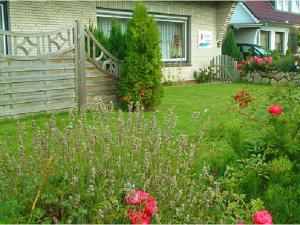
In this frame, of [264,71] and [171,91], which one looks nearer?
[171,91]

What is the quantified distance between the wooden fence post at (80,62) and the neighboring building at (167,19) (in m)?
2.76

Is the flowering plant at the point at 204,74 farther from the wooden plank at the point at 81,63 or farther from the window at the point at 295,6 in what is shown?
the window at the point at 295,6

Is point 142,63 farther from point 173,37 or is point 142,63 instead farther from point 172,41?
point 173,37

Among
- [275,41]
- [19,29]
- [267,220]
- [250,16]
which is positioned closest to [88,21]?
[19,29]

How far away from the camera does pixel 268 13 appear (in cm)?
2889

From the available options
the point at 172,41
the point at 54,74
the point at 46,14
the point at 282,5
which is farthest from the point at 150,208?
the point at 282,5

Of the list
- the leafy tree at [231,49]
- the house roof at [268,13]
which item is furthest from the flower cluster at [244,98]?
the house roof at [268,13]

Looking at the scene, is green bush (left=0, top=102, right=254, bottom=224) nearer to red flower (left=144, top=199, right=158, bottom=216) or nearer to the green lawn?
red flower (left=144, top=199, right=158, bottom=216)

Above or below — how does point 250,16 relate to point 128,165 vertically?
above

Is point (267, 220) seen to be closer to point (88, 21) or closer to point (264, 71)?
point (88, 21)

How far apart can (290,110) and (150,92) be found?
15.5 feet

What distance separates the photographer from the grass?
18.6ft

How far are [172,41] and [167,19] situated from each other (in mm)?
1022

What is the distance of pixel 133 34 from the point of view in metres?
9.13
